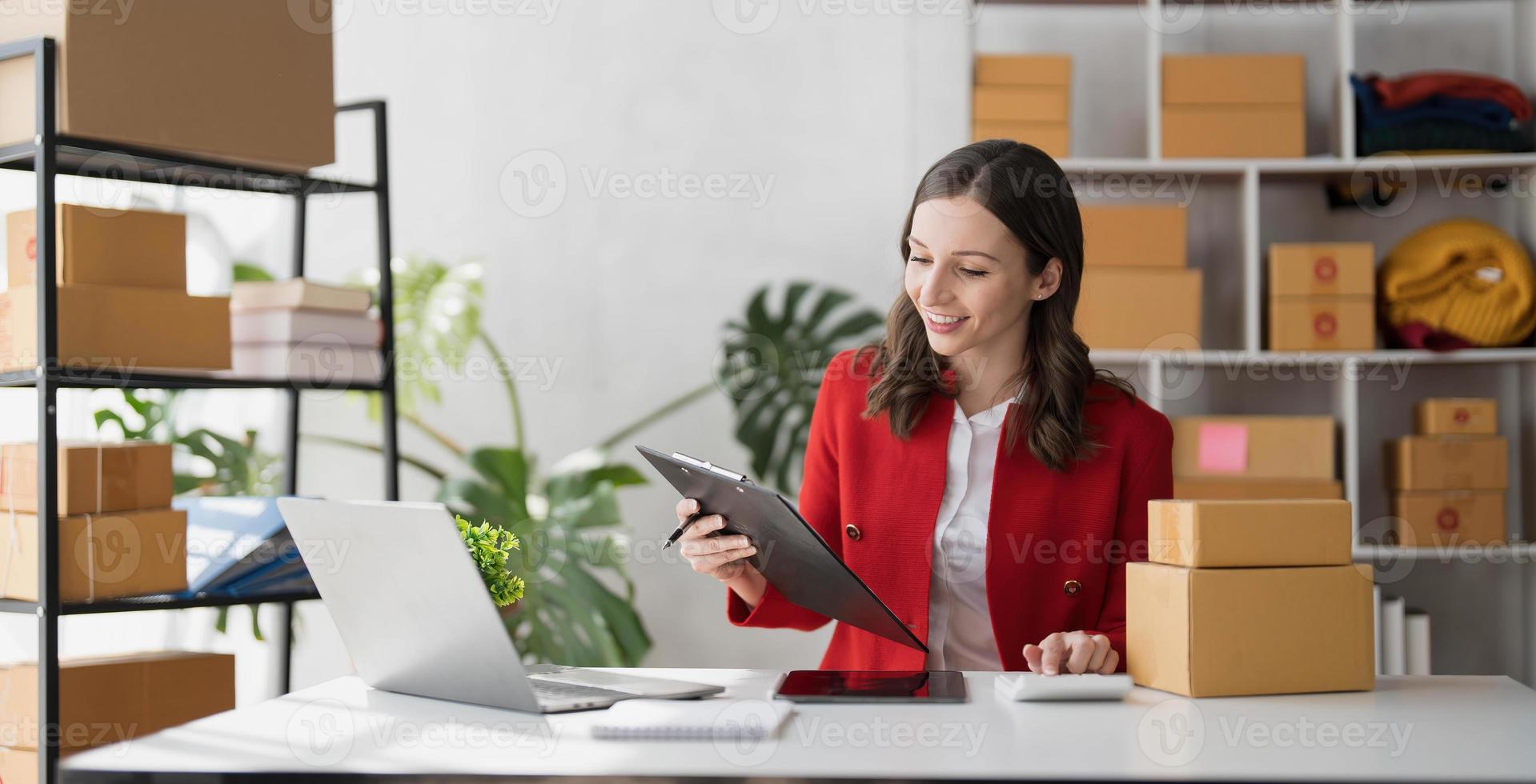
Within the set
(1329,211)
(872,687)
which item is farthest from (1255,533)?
(1329,211)

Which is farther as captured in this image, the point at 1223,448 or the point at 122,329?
the point at 1223,448

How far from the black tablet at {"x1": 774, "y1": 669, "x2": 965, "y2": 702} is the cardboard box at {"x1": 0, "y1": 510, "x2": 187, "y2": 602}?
1.21m

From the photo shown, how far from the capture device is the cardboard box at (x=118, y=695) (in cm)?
195

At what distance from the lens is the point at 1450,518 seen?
9.84ft

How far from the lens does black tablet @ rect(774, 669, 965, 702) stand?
49.9 inches

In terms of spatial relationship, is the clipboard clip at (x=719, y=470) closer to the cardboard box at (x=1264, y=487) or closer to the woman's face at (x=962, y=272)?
the woman's face at (x=962, y=272)

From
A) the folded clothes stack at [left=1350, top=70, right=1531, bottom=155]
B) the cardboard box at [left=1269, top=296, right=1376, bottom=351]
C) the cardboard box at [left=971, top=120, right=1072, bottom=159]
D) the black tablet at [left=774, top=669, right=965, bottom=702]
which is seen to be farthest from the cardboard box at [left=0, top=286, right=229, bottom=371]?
the folded clothes stack at [left=1350, top=70, right=1531, bottom=155]

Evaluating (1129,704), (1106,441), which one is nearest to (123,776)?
(1129,704)

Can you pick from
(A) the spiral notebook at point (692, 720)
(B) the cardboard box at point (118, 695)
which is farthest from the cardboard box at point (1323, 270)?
(B) the cardboard box at point (118, 695)

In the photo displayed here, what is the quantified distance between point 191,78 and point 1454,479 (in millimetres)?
2894

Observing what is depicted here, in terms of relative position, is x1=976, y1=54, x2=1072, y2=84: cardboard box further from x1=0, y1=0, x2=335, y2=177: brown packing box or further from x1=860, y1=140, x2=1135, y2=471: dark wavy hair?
x1=0, y1=0, x2=335, y2=177: brown packing box

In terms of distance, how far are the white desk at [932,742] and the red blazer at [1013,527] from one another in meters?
0.43

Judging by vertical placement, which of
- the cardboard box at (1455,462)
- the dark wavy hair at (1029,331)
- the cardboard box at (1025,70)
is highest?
the cardboard box at (1025,70)

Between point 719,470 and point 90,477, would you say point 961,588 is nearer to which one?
point 719,470
